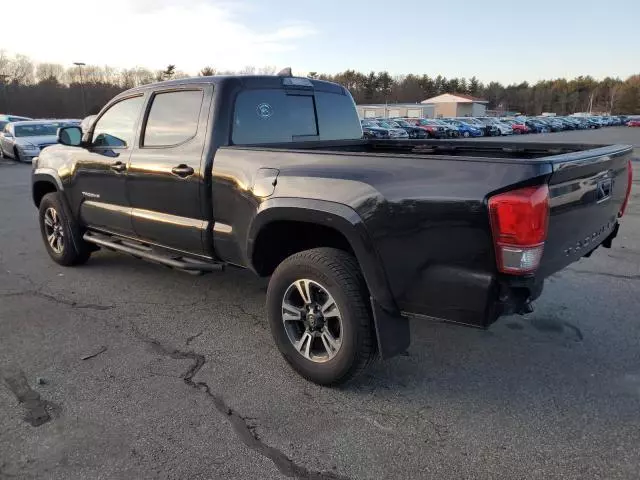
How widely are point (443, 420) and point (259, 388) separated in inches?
44.7

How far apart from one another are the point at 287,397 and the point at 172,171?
6.43 ft

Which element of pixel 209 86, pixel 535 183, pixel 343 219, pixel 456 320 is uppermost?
pixel 209 86

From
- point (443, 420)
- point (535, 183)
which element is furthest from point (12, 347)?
point (535, 183)

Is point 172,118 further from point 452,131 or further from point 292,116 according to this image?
point 452,131

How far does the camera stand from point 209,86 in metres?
3.93

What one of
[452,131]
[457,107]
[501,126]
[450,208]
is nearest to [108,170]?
[450,208]

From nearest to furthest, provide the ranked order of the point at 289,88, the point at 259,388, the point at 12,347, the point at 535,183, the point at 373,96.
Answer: the point at 535,183
the point at 259,388
the point at 12,347
the point at 289,88
the point at 373,96

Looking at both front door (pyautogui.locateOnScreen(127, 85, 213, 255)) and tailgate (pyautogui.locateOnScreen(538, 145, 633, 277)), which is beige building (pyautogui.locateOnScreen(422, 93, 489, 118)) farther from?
tailgate (pyautogui.locateOnScreen(538, 145, 633, 277))

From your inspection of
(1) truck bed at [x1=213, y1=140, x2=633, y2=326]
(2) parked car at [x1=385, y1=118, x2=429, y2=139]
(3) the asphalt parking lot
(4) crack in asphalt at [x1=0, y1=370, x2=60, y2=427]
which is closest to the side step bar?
(3) the asphalt parking lot

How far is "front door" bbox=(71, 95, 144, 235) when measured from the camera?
4.66 metres

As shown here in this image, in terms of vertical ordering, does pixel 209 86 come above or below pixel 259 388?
above

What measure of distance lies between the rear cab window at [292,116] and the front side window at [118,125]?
119 centimetres

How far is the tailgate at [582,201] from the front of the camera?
8.39 feet

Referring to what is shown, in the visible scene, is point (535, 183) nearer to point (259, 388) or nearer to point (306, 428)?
point (306, 428)
